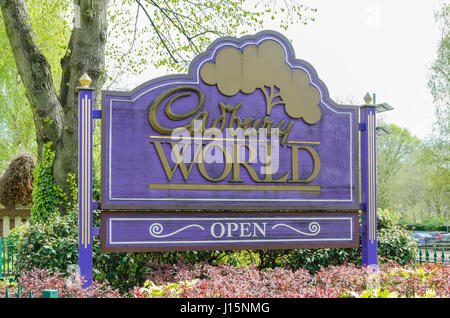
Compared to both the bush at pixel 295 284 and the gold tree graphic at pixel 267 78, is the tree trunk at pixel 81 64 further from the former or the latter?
the bush at pixel 295 284

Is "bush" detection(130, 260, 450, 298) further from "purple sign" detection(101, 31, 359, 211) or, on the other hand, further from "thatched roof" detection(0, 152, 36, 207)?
"thatched roof" detection(0, 152, 36, 207)

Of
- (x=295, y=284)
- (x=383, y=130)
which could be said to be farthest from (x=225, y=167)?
(x=383, y=130)

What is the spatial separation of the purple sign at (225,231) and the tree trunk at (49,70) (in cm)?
363

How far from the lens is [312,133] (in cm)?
666

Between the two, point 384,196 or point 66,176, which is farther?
point 384,196

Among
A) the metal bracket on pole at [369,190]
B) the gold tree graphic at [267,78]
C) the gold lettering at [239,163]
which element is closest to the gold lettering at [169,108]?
the gold tree graphic at [267,78]

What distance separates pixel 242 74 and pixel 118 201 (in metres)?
2.27

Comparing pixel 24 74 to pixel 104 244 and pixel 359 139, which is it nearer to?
pixel 104 244

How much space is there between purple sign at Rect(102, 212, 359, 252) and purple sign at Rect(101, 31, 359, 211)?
136mm

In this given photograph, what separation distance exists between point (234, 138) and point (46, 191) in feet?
14.9
